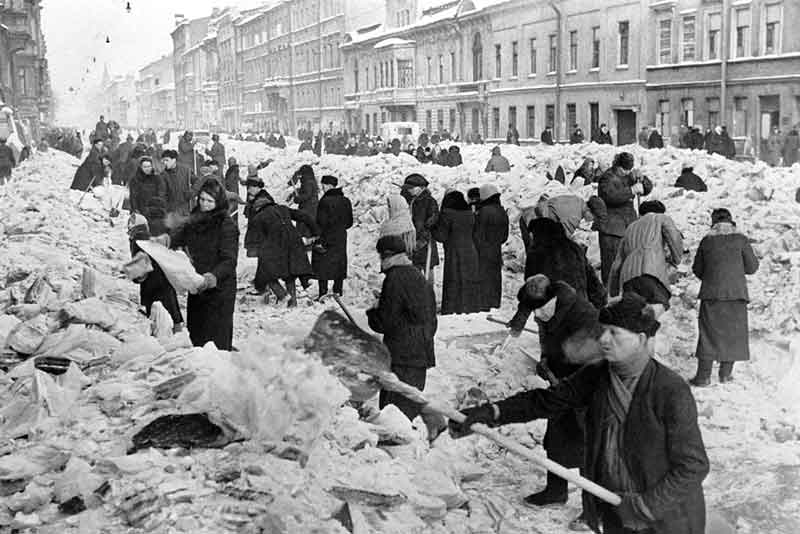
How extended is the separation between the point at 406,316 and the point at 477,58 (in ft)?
114

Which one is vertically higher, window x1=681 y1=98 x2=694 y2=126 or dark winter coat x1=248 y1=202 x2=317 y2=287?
window x1=681 y1=98 x2=694 y2=126

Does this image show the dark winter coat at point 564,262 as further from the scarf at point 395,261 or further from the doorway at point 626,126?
the doorway at point 626,126

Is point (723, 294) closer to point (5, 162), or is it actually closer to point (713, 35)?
point (5, 162)

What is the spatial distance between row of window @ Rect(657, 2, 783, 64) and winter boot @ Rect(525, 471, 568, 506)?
78.6 ft

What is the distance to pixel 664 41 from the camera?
A: 31.5 meters

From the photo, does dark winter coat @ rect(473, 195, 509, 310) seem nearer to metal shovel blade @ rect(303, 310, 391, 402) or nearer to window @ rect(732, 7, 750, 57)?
metal shovel blade @ rect(303, 310, 391, 402)

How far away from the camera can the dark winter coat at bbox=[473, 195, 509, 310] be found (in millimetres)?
10406

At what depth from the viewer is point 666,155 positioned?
57.7 ft

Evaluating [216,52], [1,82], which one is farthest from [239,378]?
[216,52]

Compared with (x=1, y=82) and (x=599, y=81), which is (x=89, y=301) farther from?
(x=1, y=82)

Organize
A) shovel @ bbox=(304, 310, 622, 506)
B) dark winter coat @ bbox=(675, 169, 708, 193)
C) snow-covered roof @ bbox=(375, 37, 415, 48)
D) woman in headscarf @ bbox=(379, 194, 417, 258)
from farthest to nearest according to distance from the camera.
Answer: snow-covered roof @ bbox=(375, 37, 415, 48), dark winter coat @ bbox=(675, 169, 708, 193), woman in headscarf @ bbox=(379, 194, 417, 258), shovel @ bbox=(304, 310, 622, 506)

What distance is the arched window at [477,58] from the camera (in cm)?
3919

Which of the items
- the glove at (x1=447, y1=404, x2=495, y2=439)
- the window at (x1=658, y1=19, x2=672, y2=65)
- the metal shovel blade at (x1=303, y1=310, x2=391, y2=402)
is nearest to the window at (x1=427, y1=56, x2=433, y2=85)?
the window at (x1=658, y1=19, x2=672, y2=65)

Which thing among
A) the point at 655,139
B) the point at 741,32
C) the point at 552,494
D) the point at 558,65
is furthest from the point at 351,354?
the point at 558,65
